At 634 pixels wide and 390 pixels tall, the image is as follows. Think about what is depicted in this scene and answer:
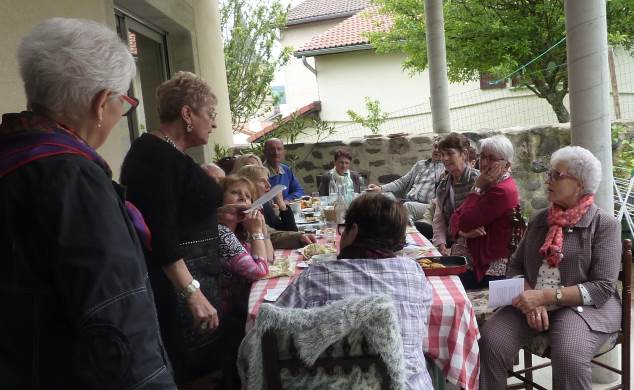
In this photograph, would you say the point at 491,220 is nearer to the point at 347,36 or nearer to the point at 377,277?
the point at 377,277

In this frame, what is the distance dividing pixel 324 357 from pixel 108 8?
339cm

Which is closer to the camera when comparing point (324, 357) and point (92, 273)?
point (92, 273)

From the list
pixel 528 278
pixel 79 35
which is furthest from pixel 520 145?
pixel 79 35

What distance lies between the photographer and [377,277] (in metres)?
2.07

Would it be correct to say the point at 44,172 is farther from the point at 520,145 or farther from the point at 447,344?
→ the point at 520,145

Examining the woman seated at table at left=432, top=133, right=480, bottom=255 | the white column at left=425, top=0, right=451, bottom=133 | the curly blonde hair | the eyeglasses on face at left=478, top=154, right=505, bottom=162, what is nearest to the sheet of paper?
the eyeglasses on face at left=478, top=154, right=505, bottom=162

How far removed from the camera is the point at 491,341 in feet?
9.05

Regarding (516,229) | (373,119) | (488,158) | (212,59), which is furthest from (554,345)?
(373,119)

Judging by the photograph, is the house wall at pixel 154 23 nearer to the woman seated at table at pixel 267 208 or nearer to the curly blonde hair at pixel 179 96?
the curly blonde hair at pixel 179 96

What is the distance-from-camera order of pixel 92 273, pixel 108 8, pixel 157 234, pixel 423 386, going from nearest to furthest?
1. pixel 92 273
2. pixel 423 386
3. pixel 157 234
4. pixel 108 8

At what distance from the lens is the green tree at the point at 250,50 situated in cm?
1616

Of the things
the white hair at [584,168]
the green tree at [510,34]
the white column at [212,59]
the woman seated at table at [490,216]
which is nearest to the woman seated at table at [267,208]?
the woman seated at table at [490,216]

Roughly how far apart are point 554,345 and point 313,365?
1.32 meters

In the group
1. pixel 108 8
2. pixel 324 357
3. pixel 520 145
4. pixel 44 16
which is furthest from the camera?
pixel 520 145
